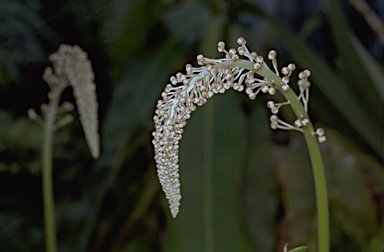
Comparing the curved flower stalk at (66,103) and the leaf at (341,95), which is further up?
the curved flower stalk at (66,103)

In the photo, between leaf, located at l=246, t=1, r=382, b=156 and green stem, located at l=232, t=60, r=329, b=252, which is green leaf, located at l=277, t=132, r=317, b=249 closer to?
leaf, located at l=246, t=1, r=382, b=156

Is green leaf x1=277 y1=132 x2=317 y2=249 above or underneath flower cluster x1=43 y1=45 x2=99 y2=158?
underneath

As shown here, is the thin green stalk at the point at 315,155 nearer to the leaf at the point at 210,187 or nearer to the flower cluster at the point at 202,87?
the flower cluster at the point at 202,87

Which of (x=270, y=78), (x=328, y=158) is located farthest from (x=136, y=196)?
(x=270, y=78)

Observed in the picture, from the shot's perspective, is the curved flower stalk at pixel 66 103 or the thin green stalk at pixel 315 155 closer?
the thin green stalk at pixel 315 155

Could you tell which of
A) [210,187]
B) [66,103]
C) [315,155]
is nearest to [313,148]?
[315,155]

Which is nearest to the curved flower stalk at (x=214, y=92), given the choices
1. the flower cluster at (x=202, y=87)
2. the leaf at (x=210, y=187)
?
the flower cluster at (x=202, y=87)

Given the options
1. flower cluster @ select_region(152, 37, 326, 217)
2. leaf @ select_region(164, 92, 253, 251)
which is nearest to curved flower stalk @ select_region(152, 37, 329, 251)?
flower cluster @ select_region(152, 37, 326, 217)
